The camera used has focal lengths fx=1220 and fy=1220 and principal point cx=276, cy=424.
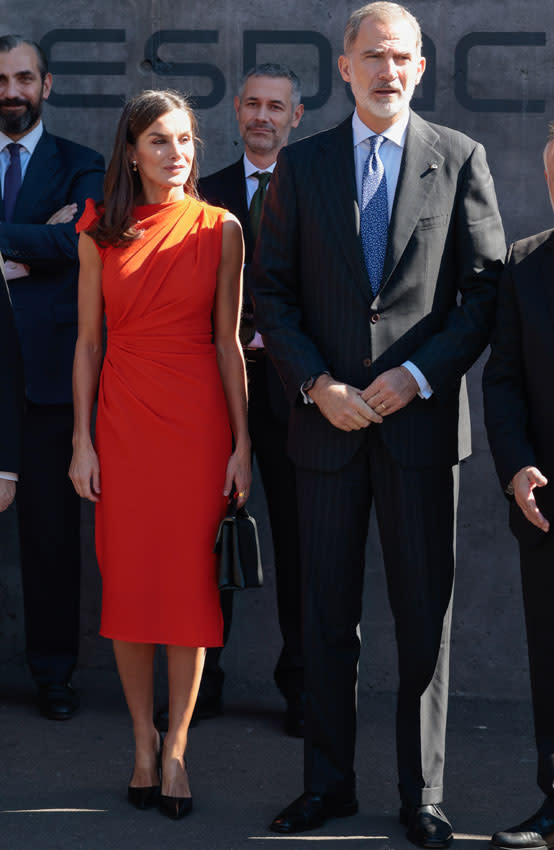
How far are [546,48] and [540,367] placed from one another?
5.95ft

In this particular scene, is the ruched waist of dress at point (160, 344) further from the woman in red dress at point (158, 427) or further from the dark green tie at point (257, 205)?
the dark green tie at point (257, 205)

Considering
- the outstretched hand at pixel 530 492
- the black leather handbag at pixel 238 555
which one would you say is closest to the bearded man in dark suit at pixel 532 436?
the outstretched hand at pixel 530 492

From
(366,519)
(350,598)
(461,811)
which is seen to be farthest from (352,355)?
(461,811)

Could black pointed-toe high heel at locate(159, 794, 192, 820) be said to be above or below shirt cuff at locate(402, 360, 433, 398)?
below

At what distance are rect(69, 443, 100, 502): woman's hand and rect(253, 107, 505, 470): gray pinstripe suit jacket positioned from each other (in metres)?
0.58

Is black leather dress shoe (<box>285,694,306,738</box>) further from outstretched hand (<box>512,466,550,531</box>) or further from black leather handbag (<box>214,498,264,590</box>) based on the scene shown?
outstretched hand (<box>512,466,550,531</box>)

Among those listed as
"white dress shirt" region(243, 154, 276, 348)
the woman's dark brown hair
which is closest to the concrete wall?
"white dress shirt" region(243, 154, 276, 348)

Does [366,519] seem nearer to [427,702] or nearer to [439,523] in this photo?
[439,523]

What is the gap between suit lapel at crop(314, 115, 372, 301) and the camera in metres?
3.09

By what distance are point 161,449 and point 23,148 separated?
145 centimetres

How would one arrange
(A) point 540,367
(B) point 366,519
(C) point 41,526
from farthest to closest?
1. (C) point 41,526
2. (B) point 366,519
3. (A) point 540,367

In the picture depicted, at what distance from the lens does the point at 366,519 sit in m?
3.21

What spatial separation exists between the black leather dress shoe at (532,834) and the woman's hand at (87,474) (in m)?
1.38

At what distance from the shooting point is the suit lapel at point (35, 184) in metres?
4.12
